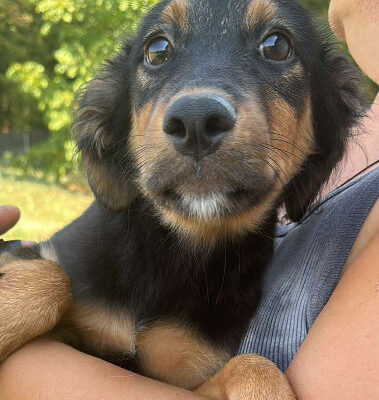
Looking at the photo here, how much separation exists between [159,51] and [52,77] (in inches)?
496

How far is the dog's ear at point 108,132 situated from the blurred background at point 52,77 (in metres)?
2.10

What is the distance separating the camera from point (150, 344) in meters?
2.10

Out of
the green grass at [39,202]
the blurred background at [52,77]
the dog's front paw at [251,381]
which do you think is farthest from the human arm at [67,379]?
the green grass at [39,202]

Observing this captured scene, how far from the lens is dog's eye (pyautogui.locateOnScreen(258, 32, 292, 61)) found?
218 cm

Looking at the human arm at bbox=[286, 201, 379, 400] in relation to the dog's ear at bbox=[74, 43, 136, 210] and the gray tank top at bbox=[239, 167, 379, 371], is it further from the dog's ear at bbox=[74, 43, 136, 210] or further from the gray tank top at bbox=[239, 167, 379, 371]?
the dog's ear at bbox=[74, 43, 136, 210]

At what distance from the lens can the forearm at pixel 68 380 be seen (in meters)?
1.64

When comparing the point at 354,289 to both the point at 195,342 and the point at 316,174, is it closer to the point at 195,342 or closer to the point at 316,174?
the point at 195,342

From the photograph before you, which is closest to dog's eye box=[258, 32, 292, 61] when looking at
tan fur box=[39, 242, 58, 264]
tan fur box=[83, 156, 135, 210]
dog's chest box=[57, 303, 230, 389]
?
tan fur box=[83, 156, 135, 210]

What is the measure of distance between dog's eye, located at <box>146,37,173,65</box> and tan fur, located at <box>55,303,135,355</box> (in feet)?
3.17

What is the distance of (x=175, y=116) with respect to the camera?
5.32 ft

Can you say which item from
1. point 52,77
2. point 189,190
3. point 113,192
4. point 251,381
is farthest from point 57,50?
point 251,381

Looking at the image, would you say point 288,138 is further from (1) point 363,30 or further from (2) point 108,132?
(2) point 108,132

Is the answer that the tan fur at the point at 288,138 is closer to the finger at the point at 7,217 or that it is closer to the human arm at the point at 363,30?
the human arm at the point at 363,30

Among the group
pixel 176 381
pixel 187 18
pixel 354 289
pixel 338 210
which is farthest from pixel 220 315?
pixel 187 18
